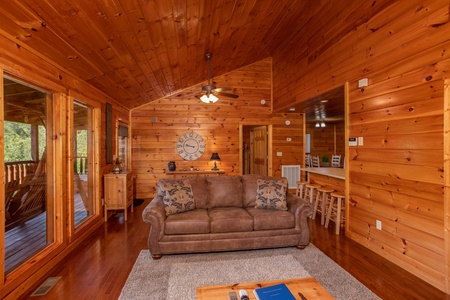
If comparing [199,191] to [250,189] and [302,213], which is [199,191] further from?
[302,213]

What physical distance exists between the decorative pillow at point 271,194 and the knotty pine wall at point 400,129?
1.11 metres

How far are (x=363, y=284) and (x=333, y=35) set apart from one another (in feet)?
12.0

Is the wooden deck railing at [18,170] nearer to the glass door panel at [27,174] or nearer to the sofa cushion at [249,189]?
the glass door panel at [27,174]

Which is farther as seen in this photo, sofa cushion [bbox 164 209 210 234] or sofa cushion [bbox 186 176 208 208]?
sofa cushion [bbox 186 176 208 208]

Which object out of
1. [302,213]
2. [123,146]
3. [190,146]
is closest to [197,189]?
[302,213]

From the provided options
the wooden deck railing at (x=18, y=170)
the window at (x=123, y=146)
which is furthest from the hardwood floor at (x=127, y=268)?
the window at (x=123, y=146)

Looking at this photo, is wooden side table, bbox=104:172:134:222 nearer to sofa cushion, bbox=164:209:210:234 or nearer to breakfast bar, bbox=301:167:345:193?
sofa cushion, bbox=164:209:210:234

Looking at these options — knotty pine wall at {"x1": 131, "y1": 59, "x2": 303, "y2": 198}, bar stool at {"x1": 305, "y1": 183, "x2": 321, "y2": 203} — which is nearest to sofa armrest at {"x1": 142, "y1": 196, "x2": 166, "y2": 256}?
bar stool at {"x1": 305, "y1": 183, "x2": 321, "y2": 203}

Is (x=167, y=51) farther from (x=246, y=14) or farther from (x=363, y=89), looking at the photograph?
(x=363, y=89)

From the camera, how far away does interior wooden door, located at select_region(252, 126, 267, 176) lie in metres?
6.89

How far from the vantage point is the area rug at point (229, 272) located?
2203mm

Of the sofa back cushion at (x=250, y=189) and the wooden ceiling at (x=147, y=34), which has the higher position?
the wooden ceiling at (x=147, y=34)

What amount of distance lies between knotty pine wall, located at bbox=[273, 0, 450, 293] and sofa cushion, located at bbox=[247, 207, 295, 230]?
3.71ft

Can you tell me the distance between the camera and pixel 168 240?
2873mm
